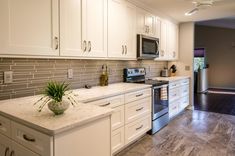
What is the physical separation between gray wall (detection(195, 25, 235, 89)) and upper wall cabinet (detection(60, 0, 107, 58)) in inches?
320

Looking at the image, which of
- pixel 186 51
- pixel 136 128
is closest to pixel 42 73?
pixel 136 128

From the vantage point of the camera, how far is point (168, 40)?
482cm

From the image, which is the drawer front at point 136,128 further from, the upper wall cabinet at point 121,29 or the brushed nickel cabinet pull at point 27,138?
the brushed nickel cabinet pull at point 27,138

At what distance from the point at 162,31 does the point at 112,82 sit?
6.28ft

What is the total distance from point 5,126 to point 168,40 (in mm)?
4093

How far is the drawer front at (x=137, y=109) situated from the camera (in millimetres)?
2803

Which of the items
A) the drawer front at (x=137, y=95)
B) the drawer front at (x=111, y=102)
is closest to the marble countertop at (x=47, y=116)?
the drawer front at (x=111, y=102)

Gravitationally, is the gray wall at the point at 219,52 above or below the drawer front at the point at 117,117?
above

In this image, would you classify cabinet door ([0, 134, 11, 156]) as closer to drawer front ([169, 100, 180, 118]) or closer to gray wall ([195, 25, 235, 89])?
drawer front ([169, 100, 180, 118])

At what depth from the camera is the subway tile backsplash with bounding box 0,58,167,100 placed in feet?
6.68

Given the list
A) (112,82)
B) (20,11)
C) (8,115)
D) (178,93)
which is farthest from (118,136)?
(178,93)

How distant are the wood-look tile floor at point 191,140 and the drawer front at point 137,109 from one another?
456 millimetres

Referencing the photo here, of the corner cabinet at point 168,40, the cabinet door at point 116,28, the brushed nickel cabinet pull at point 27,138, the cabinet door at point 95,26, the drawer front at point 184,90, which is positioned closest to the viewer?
the brushed nickel cabinet pull at point 27,138

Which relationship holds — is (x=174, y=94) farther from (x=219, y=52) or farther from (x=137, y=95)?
(x=219, y=52)
